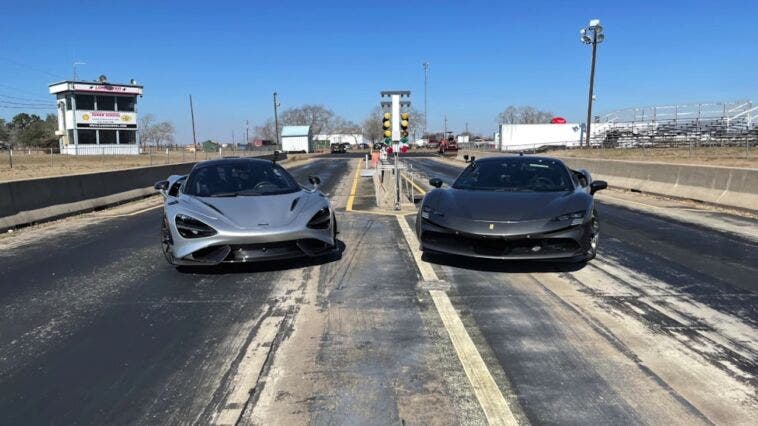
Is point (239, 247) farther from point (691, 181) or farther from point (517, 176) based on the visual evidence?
point (691, 181)

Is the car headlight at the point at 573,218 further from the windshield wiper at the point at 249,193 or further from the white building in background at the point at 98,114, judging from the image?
the white building in background at the point at 98,114

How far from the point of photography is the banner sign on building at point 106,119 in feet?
226

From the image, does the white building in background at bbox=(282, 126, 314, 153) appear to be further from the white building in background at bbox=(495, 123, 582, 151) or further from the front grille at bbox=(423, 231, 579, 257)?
the front grille at bbox=(423, 231, 579, 257)

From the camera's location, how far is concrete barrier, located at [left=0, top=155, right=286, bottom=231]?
1048 cm

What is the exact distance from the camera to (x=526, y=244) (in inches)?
235

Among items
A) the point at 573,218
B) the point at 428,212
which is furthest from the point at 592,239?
the point at 428,212

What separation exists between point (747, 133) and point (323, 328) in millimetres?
36090

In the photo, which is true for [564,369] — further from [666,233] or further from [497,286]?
[666,233]

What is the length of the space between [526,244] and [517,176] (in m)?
1.96

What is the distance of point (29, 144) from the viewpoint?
98.5 m

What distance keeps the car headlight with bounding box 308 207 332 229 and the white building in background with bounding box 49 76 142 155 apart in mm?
67396

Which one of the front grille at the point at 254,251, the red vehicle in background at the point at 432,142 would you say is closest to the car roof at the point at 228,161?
the front grille at the point at 254,251

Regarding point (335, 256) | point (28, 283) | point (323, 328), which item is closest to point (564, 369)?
point (323, 328)

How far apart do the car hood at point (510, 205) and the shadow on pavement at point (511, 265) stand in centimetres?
59
